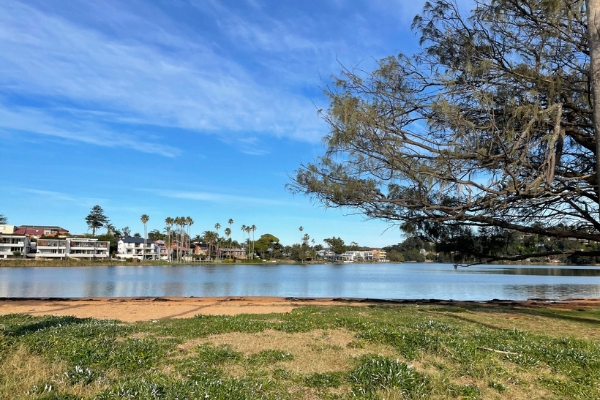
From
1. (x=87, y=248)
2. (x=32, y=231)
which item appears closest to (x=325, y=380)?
(x=87, y=248)

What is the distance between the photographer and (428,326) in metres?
7.96

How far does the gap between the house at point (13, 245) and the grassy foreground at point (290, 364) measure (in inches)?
3729

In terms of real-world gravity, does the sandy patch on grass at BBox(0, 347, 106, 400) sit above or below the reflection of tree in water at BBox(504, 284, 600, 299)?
above

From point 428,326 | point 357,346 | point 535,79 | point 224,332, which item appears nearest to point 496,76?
point 535,79

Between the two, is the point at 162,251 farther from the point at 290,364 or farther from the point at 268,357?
the point at 290,364

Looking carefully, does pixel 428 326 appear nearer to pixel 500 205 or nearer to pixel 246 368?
pixel 500 205

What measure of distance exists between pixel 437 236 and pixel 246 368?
7670mm

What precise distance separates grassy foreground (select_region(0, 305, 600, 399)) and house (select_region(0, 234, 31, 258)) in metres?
94.7

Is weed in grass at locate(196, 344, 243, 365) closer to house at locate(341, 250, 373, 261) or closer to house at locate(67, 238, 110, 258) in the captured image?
house at locate(67, 238, 110, 258)

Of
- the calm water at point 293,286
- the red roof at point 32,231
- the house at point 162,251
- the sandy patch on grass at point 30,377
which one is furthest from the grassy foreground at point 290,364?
the red roof at point 32,231

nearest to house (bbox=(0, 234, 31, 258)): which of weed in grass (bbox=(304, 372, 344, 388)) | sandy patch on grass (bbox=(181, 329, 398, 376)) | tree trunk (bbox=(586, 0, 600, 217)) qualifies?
sandy patch on grass (bbox=(181, 329, 398, 376))

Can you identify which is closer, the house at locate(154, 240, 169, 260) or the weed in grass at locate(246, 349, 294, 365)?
the weed in grass at locate(246, 349, 294, 365)

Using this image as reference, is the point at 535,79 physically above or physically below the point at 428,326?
above

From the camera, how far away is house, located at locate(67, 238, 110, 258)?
291ft
